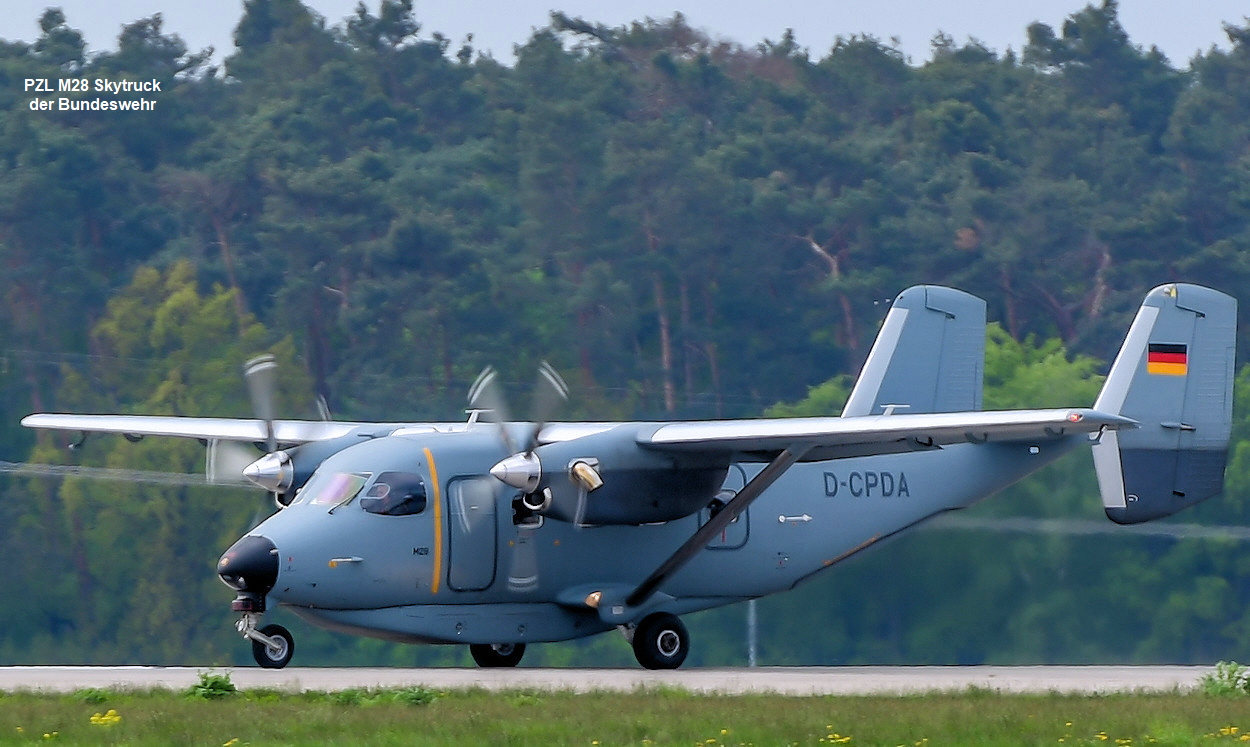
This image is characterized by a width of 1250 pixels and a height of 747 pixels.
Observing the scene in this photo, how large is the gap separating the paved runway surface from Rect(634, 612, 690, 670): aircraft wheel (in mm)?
213

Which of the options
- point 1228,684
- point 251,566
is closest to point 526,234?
point 251,566

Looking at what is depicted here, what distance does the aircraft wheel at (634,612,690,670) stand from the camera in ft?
70.2

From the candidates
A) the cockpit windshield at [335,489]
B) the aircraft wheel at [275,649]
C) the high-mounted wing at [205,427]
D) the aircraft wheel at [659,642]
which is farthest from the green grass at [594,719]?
the high-mounted wing at [205,427]

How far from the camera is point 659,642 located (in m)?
21.5

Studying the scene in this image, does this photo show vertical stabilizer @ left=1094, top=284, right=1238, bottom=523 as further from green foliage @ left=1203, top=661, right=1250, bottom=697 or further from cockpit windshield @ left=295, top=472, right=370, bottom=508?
cockpit windshield @ left=295, top=472, right=370, bottom=508

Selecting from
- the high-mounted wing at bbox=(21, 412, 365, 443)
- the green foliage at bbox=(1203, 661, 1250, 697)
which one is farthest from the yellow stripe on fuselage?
the green foliage at bbox=(1203, 661, 1250, 697)

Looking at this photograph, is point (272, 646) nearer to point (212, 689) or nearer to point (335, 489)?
point (335, 489)

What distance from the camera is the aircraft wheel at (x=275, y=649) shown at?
65.9 feet

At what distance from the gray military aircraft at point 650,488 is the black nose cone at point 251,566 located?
21 mm

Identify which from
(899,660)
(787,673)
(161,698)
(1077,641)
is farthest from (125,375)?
(161,698)

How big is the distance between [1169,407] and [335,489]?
949cm

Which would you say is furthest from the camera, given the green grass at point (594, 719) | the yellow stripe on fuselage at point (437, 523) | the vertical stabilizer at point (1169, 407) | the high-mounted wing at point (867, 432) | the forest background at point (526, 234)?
the forest background at point (526, 234)

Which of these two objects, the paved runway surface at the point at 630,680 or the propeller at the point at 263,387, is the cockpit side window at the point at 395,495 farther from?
the propeller at the point at 263,387

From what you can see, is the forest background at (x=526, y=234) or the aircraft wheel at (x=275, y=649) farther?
the forest background at (x=526, y=234)
